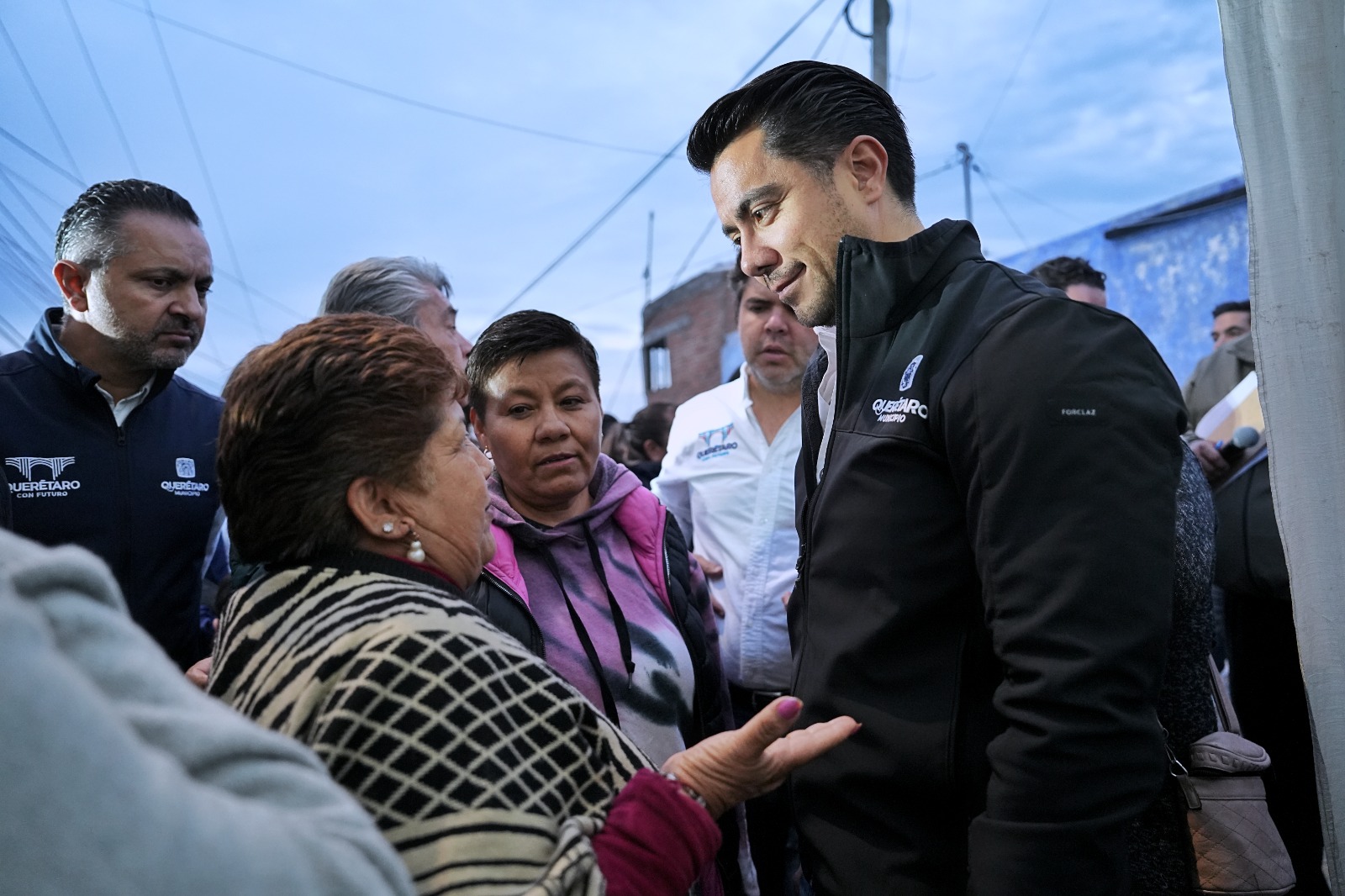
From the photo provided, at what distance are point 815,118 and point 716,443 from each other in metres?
1.72

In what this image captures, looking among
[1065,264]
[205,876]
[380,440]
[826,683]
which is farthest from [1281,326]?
[1065,264]

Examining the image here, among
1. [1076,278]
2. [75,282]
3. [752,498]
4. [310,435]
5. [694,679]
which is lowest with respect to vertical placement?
[694,679]

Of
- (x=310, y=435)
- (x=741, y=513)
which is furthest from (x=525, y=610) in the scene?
(x=741, y=513)

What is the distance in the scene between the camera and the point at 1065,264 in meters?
4.48

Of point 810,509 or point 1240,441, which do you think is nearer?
point 810,509

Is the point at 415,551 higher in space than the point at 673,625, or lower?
higher

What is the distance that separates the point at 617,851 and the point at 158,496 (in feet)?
7.77

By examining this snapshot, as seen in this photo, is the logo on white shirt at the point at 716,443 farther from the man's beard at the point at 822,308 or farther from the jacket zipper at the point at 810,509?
the jacket zipper at the point at 810,509

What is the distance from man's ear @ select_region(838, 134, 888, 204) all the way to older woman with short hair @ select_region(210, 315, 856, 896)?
37.5 inches

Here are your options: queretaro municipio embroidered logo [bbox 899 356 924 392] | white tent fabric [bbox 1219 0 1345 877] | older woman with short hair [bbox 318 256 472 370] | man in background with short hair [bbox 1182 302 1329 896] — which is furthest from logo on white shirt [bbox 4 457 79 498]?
man in background with short hair [bbox 1182 302 1329 896]

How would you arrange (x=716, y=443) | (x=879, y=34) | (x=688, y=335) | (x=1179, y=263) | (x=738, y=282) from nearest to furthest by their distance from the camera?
(x=716, y=443)
(x=738, y=282)
(x=879, y=34)
(x=1179, y=263)
(x=688, y=335)

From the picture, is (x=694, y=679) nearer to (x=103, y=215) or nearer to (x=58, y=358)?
(x=58, y=358)

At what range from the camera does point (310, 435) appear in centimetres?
145

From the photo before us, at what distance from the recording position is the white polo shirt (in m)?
3.08
